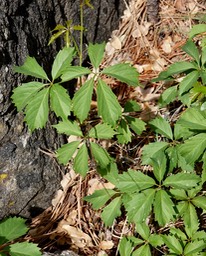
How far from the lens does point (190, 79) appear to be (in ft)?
6.00

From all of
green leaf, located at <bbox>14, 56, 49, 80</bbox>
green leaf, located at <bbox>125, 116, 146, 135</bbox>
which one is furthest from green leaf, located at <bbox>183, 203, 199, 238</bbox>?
green leaf, located at <bbox>14, 56, 49, 80</bbox>

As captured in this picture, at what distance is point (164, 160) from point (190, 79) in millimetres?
394

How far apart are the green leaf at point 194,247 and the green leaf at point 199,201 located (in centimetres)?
17

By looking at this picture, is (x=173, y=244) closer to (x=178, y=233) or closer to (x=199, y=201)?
(x=178, y=233)

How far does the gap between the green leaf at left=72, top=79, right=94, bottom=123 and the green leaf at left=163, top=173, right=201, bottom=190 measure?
20.3 inches

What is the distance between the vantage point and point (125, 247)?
194cm

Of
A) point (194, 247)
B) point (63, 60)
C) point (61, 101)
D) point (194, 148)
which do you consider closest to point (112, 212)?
point (194, 247)

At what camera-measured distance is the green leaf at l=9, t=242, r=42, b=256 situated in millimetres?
1728

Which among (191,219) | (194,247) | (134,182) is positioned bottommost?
(194,247)

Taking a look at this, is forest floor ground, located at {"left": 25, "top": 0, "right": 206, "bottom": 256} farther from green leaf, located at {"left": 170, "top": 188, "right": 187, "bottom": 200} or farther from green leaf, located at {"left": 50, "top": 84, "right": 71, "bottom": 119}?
green leaf, located at {"left": 50, "top": 84, "right": 71, "bottom": 119}

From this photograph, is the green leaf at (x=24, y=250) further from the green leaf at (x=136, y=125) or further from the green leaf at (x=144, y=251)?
the green leaf at (x=136, y=125)

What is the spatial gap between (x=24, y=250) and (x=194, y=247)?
788 mm

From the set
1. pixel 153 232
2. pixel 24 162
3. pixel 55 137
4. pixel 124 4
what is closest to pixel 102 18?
pixel 124 4

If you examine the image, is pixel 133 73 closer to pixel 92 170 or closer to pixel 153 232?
pixel 92 170
